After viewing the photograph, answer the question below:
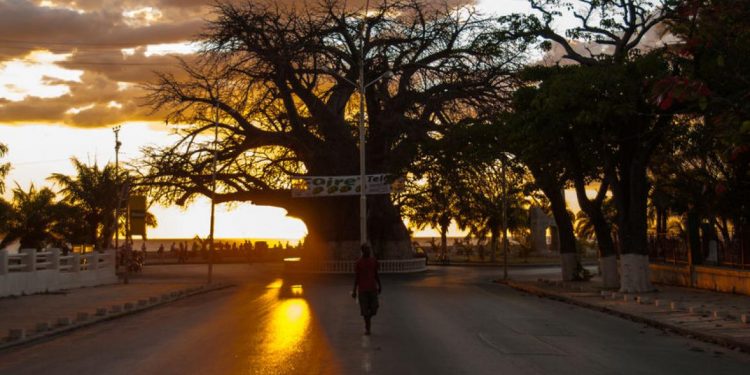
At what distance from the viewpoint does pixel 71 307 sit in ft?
78.4

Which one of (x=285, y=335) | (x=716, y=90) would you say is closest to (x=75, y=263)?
(x=285, y=335)

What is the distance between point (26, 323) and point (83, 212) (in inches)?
1785

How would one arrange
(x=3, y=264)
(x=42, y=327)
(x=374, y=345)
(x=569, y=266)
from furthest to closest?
(x=569, y=266) < (x=3, y=264) < (x=42, y=327) < (x=374, y=345)

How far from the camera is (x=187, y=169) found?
4500 centimetres

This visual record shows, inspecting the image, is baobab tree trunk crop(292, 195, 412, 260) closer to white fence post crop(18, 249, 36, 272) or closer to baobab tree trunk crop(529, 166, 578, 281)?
baobab tree trunk crop(529, 166, 578, 281)

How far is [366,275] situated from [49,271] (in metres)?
19.8

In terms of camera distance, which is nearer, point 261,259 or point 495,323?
point 495,323

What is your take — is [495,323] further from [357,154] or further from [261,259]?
[261,259]

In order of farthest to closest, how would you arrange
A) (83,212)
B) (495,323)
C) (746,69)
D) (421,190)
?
(83,212) < (421,190) < (746,69) < (495,323)

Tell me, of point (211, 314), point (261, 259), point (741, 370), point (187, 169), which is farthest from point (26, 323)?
point (261, 259)

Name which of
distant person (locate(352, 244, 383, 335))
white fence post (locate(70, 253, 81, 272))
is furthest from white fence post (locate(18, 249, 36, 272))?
distant person (locate(352, 244, 383, 335))

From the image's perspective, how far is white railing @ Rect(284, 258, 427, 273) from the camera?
47.4 m

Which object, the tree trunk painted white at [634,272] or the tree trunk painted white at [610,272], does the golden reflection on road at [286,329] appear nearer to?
the tree trunk painted white at [634,272]

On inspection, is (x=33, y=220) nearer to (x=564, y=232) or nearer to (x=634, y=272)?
(x=564, y=232)
